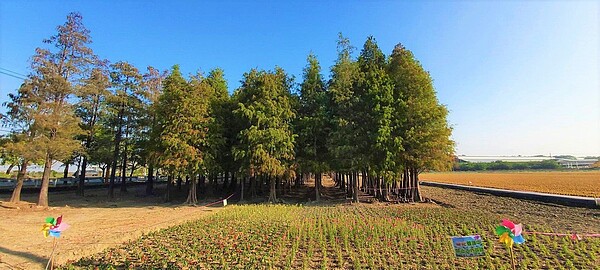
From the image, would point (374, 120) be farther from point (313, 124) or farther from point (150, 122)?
point (150, 122)

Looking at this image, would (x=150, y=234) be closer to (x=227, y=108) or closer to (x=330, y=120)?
(x=330, y=120)

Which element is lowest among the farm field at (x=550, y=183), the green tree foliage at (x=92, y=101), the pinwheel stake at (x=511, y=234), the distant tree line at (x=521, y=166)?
the farm field at (x=550, y=183)

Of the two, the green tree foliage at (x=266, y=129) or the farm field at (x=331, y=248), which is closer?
the farm field at (x=331, y=248)

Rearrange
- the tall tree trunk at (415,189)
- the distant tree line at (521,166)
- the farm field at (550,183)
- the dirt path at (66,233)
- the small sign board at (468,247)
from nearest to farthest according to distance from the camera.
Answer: the small sign board at (468,247) < the dirt path at (66,233) < the tall tree trunk at (415,189) < the farm field at (550,183) < the distant tree line at (521,166)

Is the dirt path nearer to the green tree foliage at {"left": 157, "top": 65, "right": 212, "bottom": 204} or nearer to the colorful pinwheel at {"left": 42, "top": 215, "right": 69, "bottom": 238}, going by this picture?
the colorful pinwheel at {"left": 42, "top": 215, "right": 69, "bottom": 238}

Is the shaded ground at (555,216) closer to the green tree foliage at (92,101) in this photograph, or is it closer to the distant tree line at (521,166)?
the green tree foliage at (92,101)

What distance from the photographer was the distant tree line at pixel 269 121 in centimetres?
1922

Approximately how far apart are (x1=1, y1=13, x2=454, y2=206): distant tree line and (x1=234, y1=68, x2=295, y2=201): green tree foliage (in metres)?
0.08

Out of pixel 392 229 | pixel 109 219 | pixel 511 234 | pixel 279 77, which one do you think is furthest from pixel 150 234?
pixel 279 77

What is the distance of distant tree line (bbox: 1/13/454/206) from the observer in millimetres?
19219

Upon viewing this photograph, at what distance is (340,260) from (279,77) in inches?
717

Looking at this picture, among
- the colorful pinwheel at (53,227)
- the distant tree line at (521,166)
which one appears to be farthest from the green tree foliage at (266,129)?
the distant tree line at (521,166)

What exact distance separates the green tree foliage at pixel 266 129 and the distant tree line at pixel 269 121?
0.27 feet

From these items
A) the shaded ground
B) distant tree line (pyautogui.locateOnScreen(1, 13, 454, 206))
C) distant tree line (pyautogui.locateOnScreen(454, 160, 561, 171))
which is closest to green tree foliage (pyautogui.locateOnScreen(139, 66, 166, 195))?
distant tree line (pyautogui.locateOnScreen(1, 13, 454, 206))
